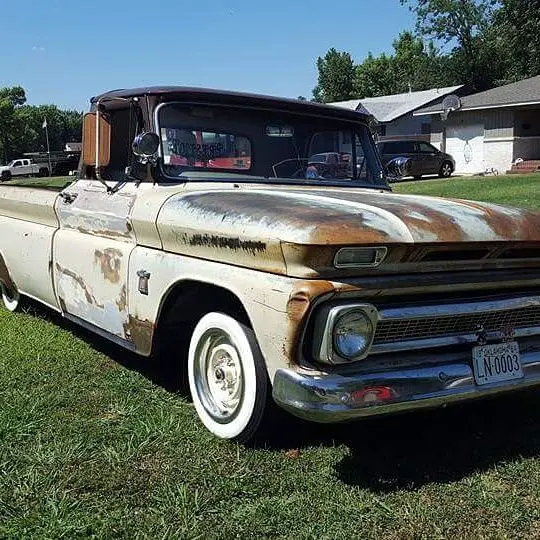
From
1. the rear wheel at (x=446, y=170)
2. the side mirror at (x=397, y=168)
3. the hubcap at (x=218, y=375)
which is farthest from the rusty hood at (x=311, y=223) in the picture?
the rear wheel at (x=446, y=170)

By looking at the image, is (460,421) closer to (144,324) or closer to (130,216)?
(144,324)

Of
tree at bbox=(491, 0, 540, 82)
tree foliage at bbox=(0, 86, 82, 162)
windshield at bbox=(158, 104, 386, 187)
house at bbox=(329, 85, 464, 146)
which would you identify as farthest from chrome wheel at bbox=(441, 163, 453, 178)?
tree foliage at bbox=(0, 86, 82, 162)

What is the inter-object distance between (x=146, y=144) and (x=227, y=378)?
1.42 metres

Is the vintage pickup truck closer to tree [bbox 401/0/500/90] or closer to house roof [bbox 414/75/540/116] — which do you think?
house roof [bbox 414/75/540/116]

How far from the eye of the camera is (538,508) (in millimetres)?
3023

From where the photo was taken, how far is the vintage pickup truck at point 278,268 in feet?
9.95

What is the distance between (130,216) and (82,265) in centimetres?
67

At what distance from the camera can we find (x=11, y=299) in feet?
21.7

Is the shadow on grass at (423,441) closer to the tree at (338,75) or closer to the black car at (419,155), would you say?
the black car at (419,155)

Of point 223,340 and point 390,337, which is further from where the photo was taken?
point 223,340

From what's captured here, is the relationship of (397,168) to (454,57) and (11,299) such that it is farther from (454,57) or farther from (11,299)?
(454,57)

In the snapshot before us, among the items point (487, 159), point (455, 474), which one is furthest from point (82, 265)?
point (487, 159)

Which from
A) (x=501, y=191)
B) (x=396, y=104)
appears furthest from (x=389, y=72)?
(x=501, y=191)

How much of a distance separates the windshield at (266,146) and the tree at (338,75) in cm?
6747
